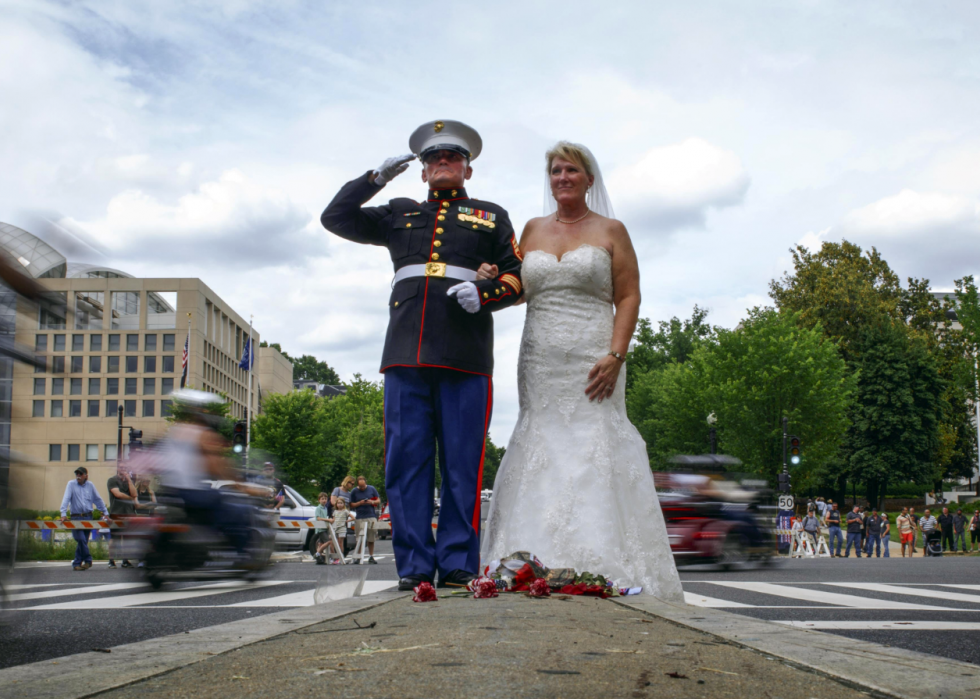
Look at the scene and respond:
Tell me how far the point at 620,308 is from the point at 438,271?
1.12 meters

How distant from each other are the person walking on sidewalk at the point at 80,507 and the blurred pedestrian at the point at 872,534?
21.1 m

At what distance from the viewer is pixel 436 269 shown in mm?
5215

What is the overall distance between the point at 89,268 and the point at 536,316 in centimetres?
346

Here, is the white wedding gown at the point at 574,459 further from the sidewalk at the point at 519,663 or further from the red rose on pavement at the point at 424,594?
the sidewalk at the point at 519,663

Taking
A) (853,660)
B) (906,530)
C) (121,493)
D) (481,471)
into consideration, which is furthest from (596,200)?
(906,530)

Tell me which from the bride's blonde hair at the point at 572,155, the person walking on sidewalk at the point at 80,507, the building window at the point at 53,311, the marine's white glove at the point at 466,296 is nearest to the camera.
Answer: the building window at the point at 53,311

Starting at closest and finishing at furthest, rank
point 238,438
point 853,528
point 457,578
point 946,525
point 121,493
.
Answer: point 457,578
point 238,438
point 121,493
point 853,528
point 946,525

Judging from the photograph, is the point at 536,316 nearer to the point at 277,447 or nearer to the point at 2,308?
the point at 2,308

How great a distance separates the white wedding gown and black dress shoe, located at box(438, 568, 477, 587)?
18.0 inches

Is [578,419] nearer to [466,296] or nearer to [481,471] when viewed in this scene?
[481,471]

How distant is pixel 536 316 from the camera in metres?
5.81

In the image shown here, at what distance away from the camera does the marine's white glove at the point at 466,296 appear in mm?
4965

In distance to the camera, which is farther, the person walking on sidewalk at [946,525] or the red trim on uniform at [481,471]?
the person walking on sidewalk at [946,525]

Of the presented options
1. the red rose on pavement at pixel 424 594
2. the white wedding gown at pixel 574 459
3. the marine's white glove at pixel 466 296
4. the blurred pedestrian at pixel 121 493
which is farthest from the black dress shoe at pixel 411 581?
the blurred pedestrian at pixel 121 493
